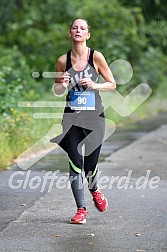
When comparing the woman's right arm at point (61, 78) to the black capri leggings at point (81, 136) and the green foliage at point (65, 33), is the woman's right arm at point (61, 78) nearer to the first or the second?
the black capri leggings at point (81, 136)

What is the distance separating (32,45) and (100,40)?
2.47 metres

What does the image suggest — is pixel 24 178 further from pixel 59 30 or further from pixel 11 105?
pixel 59 30

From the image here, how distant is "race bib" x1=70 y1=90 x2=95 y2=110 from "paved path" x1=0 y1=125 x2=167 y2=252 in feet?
3.84

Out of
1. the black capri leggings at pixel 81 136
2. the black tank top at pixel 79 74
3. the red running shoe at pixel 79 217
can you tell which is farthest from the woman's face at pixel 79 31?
the red running shoe at pixel 79 217

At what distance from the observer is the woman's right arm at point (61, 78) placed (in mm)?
7434

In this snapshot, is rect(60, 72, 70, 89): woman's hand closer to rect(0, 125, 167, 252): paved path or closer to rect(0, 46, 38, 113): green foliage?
rect(0, 125, 167, 252): paved path

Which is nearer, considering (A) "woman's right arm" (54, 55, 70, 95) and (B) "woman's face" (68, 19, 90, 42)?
(A) "woman's right arm" (54, 55, 70, 95)

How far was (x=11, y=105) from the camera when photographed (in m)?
14.4

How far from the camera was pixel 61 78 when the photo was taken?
296 inches

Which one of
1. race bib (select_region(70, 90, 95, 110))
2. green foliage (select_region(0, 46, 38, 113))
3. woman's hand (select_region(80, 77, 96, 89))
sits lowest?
green foliage (select_region(0, 46, 38, 113))

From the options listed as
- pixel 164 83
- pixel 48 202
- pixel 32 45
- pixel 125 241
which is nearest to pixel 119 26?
pixel 32 45

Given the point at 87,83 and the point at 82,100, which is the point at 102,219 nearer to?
the point at 82,100

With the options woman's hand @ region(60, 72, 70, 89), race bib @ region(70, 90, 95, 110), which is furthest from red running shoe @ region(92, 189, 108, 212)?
woman's hand @ region(60, 72, 70, 89)

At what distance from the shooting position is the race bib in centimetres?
757
